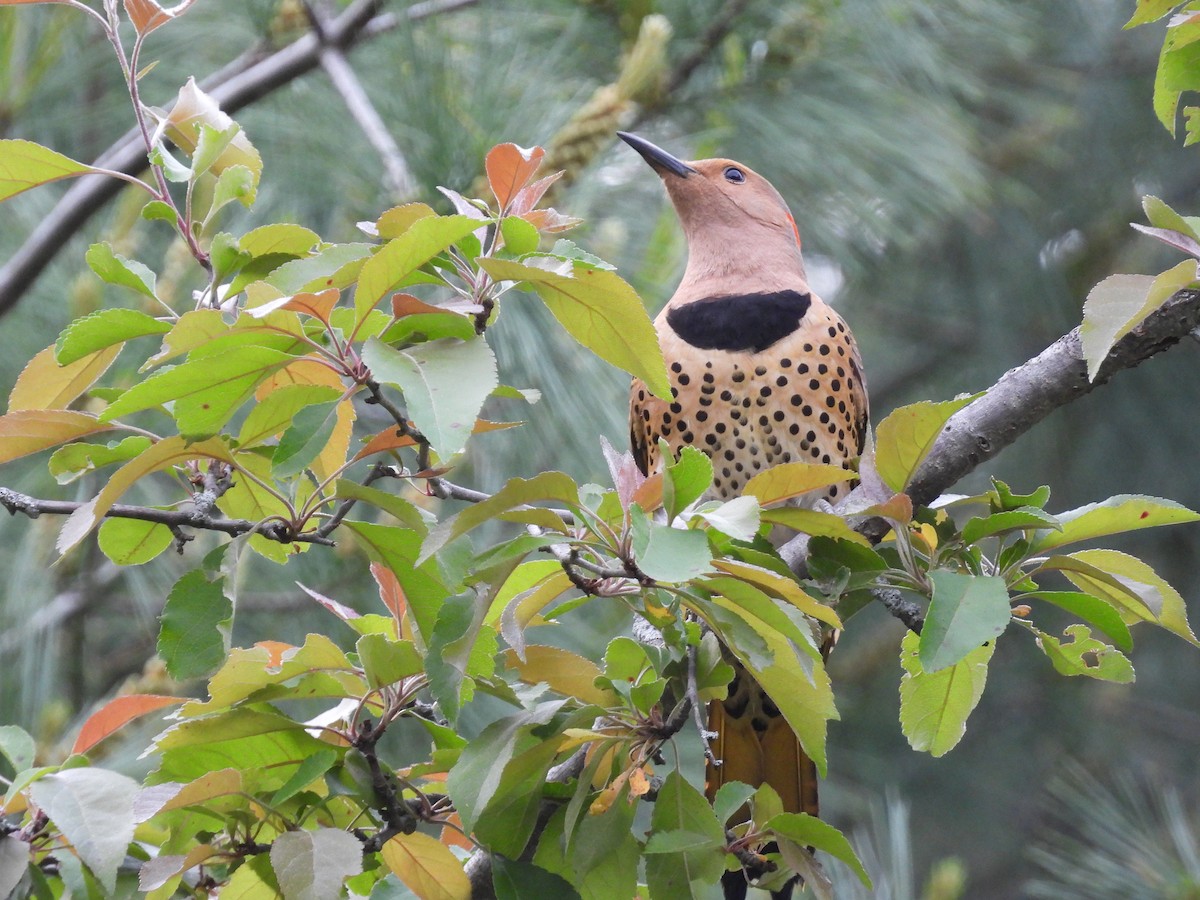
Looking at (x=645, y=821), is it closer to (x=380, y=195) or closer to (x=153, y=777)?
(x=380, y=195)

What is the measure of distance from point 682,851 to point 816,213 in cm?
317

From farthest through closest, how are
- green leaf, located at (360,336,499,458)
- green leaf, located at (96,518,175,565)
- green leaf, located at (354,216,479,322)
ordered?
green leaf, located at (96,518,175,565)
green leaf, located at (354,216,479,322)
green leaf, located at (360,336,499,458)

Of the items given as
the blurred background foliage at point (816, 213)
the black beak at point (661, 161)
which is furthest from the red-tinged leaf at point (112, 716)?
the black beak at point (661, 161)

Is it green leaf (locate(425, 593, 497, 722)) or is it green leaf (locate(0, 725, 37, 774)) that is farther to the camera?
green leaf (locate(0, 725, 37, 774))

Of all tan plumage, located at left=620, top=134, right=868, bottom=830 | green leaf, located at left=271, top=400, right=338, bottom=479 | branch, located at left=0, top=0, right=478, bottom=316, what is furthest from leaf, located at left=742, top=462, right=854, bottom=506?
branch, located at left=0, top=0, right=478, bottom=316

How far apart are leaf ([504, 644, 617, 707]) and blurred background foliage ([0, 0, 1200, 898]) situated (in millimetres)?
1191

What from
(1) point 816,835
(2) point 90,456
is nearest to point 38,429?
(2) point 90,456

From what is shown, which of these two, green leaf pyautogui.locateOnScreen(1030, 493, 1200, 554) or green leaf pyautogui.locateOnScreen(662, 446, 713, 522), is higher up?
green leaf pyautogui.locateOnScreen(662, 446, 713, 522)

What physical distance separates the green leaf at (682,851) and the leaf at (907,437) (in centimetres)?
43

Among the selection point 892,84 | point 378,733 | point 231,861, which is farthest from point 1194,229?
point 892,84

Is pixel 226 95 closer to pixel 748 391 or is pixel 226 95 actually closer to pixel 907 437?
pixel 748 391

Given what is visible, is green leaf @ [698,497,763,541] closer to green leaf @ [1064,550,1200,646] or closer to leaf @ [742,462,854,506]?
leaf @ [742,462,854,506]

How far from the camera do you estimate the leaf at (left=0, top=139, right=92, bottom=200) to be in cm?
153

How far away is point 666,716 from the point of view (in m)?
1.60
